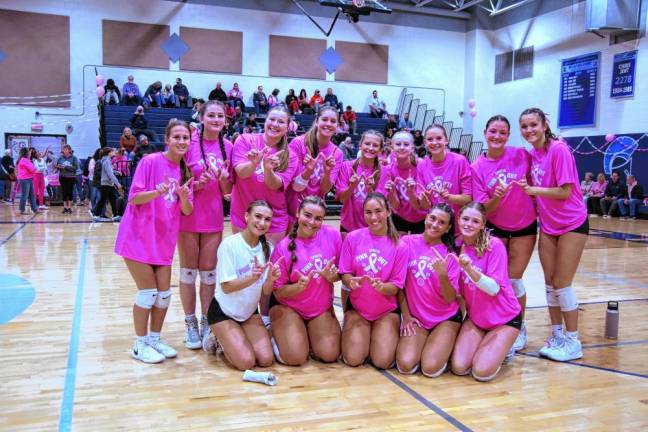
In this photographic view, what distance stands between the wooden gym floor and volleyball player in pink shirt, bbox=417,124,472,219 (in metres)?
1.20

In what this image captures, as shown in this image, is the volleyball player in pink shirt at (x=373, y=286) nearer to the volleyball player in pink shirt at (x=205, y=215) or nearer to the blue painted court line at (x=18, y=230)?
the volleyball player in pink shirt at (x=205, y=215)

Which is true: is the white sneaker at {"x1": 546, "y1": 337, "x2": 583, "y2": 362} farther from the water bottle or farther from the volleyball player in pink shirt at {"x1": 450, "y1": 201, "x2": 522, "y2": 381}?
the water bottle

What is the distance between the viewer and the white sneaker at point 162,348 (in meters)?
3.69

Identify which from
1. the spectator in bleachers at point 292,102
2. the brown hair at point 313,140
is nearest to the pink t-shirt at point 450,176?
the brown hair at point 313,140

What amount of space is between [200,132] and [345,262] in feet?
4.53

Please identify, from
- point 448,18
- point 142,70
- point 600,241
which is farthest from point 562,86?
point 142,70

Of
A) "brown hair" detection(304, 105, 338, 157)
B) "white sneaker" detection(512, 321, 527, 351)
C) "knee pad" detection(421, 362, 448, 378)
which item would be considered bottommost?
"knee pad" detection(421, 362, 448, 378)

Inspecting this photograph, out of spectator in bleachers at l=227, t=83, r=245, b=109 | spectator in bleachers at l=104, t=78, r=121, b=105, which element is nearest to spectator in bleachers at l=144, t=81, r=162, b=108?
spectator in bleachers at l=104, t=78, r=121, b=105

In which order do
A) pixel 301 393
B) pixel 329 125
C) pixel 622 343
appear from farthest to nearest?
pixel 622 343
pixel 329 125
pixel 301 393

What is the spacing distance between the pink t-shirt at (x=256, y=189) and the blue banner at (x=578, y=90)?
50.6 ft

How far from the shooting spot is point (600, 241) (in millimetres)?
9836

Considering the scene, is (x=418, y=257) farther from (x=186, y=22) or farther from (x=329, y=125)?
(x=186, y=22)

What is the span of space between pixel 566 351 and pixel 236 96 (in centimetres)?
1528

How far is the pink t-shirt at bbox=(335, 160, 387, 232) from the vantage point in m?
4.06
